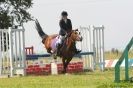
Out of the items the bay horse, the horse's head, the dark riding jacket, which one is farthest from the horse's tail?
the horse's head

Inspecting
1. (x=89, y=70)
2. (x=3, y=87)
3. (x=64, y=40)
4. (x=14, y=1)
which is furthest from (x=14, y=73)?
(x=14, y=1)

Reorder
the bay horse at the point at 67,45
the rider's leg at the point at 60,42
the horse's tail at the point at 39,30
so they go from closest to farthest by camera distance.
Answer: the bay horse at the point at 67,45 → the rider's leg at the point at 60,42 → the horse's tail at the point at 39,30

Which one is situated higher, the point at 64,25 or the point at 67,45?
the point at 64,25

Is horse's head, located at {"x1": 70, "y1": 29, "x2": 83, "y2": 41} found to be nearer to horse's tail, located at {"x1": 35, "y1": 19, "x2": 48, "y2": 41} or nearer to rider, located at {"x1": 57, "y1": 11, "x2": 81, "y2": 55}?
rider, located at {"x1": 57, "y1": 11, "x2": 81, "y2": 55}

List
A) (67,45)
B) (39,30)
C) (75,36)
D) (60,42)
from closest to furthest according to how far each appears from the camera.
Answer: (75,36) < (67,45) < (60,42) < (39,30)

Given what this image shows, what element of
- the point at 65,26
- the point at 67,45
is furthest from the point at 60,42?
the point at 65,26

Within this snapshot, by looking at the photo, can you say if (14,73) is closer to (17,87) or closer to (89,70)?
(89,70)

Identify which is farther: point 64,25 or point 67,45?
point 67,45

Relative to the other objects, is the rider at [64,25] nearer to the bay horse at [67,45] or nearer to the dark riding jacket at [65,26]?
the dark riding jacket at [65,26]

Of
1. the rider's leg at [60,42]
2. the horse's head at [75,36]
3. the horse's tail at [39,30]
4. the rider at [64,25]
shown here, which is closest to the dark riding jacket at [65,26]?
the rider at [64,25]

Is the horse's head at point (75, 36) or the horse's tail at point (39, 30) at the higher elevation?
the horse's tail at point (39, 30)

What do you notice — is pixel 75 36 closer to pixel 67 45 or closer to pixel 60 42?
pixel 67 45

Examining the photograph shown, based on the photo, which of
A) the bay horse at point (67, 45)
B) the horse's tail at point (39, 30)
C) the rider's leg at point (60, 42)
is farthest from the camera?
the horse's tail at point (39, 30)

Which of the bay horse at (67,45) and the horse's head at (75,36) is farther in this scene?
Result: the bay horse at (67,45)
